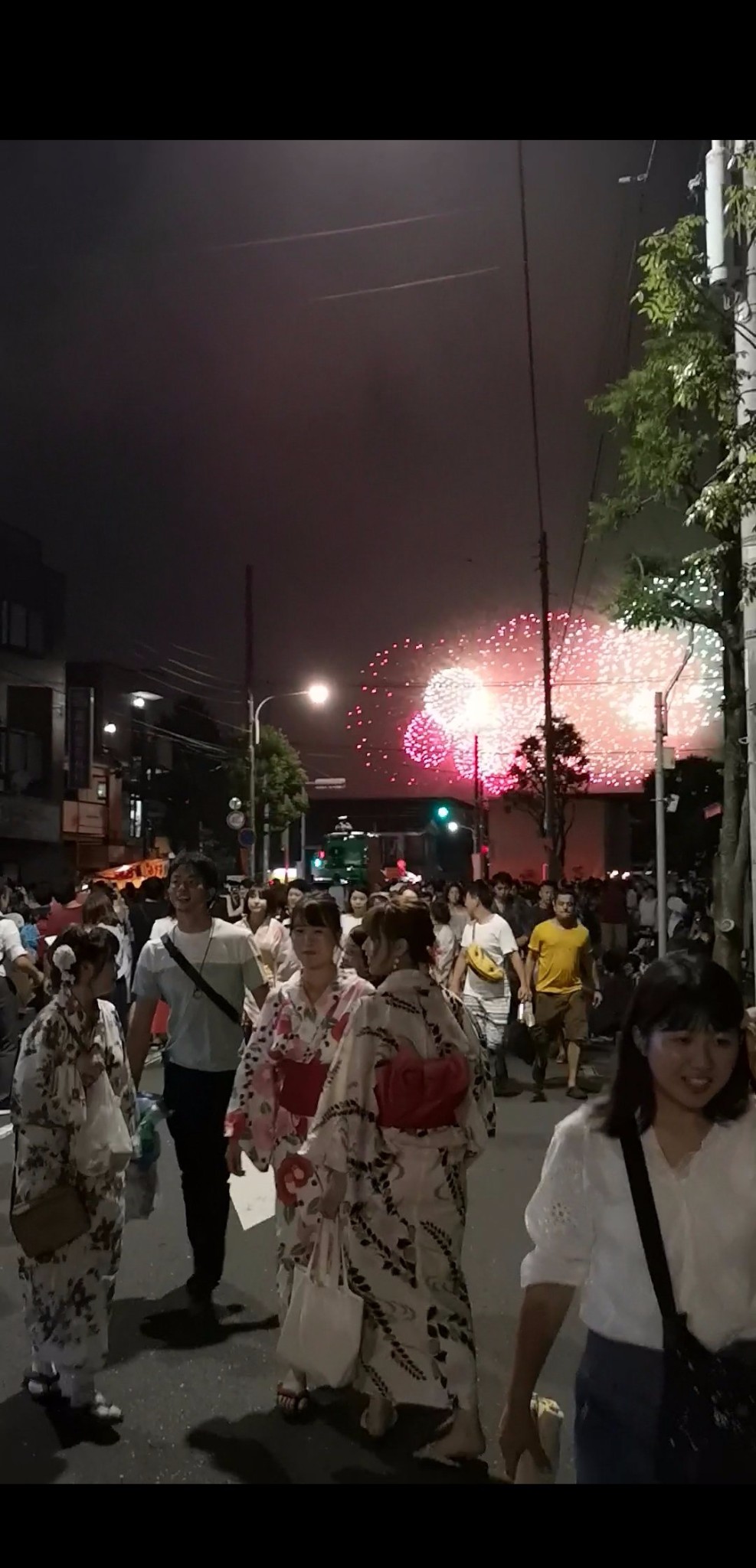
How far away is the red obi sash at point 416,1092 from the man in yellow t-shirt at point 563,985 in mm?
7360

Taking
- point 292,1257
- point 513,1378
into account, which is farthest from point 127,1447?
point 513,1378

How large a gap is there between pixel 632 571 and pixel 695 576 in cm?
105

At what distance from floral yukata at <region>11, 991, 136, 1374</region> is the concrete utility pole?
5.32 m

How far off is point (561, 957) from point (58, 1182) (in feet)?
24.8

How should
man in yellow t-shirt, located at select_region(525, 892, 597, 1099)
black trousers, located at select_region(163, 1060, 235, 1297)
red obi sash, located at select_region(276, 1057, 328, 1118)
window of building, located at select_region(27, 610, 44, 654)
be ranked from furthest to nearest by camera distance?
window of building, located at select_region(27, 610, 44, 654), man in yellow t-shirt, located at select_region(525, 892, 597, 1099), black trousers, located at select_region(163, 1060, 235, 1297), red obi sash, located at select_region(276, 1057, 328, 1118)

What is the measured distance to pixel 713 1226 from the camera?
2529mm

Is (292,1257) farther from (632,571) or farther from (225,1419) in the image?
(632,571)

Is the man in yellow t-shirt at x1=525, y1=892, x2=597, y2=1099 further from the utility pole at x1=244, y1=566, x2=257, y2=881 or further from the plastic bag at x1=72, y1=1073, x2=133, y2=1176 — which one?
the utility pole at x1=244, y1=566, x2=257, y2=881

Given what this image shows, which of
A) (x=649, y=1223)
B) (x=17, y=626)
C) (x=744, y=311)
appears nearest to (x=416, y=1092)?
(x=649, y=1223)

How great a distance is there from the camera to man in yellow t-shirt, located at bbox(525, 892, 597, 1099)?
11.6 m

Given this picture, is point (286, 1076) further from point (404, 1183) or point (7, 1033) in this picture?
point (7, 1033)

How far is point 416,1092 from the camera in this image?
14.2 ft

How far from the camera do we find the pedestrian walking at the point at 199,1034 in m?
5.73

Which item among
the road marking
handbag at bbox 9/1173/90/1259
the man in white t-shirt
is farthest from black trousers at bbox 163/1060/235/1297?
the man in white t-shirt
